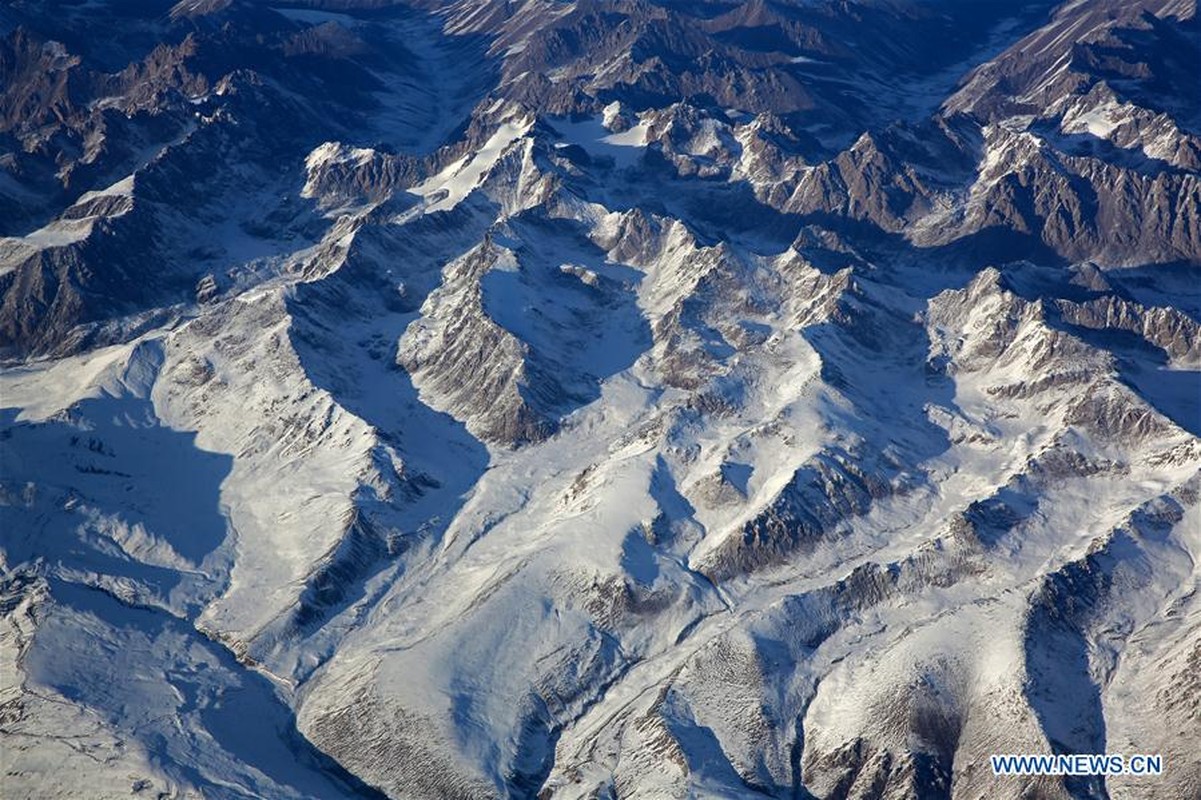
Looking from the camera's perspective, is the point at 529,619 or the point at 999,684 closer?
the point at 999,684

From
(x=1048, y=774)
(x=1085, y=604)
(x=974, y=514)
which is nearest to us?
(x=1048, y=774)

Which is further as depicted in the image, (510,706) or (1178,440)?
(1178,440)

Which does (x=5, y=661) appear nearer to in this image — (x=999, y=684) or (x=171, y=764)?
(x=171, y=764)

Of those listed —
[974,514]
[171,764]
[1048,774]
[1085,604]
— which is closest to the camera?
[1048,774]

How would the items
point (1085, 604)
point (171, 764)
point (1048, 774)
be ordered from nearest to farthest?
point (1048, 774) < point (171, 764) < point (1085, 604)

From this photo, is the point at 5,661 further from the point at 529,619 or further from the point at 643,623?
the point at 643,623

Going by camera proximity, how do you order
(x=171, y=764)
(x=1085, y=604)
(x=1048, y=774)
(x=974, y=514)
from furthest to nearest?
(x=974, y=514), (x=1085, y=604), (x=171, y=764), (x=1048, y=774)

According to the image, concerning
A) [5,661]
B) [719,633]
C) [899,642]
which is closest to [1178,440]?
[899,642]

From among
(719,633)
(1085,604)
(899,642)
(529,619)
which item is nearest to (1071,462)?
(1085,604)

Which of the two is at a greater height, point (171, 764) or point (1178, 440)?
point (1178, 440)
